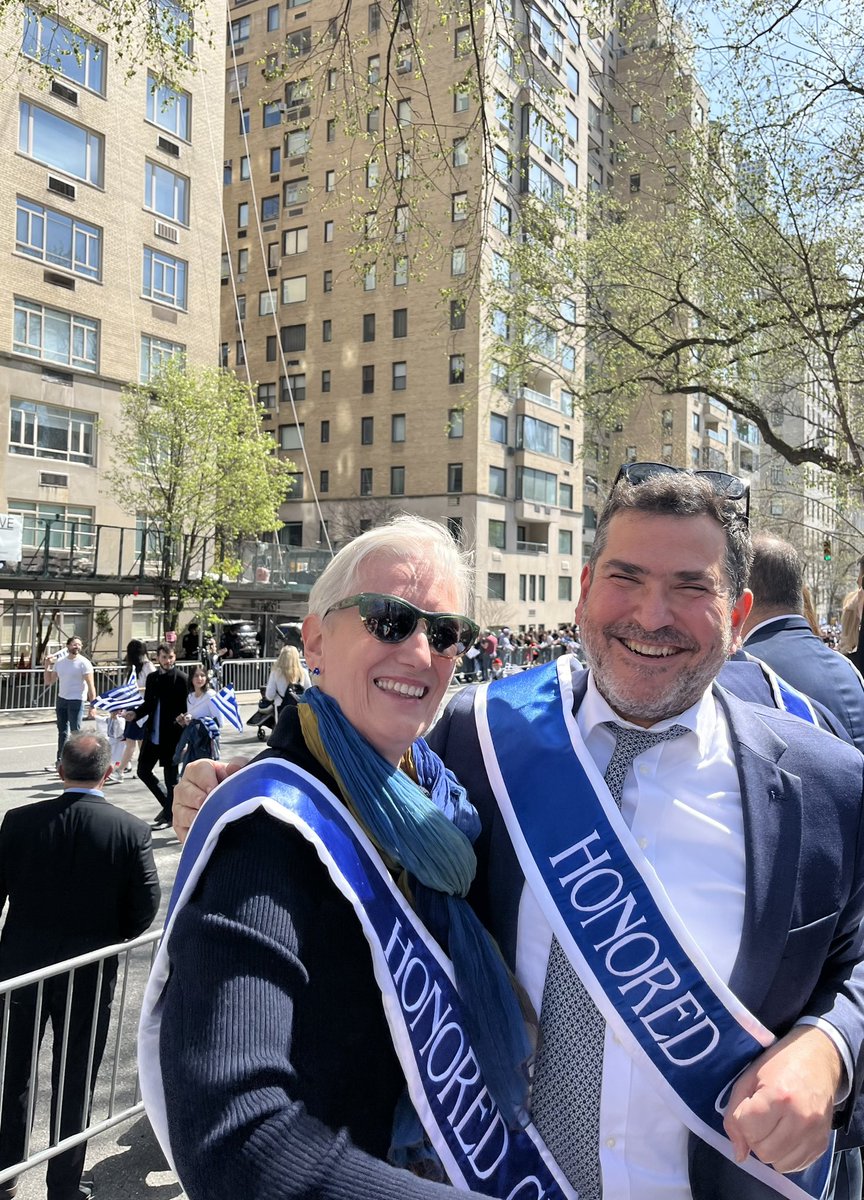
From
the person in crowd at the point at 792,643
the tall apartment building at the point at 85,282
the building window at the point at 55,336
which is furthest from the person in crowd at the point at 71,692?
the building window at the point at 55,336

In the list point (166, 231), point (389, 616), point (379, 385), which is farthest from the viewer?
point (379, 385)

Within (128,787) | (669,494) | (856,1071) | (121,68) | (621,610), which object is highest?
(121,68)

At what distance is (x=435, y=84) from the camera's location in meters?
36.3

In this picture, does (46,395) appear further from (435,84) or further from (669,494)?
(669,494)

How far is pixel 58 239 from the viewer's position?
25.7 m

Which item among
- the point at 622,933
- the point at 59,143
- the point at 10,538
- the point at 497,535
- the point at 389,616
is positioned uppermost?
the point at 59,143

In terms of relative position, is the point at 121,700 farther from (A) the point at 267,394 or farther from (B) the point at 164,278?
(A) the point at 267,394

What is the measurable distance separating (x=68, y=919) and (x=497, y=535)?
37.6 m

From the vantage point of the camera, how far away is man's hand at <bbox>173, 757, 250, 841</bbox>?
1907 millimetres

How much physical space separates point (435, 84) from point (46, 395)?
22.5 metres

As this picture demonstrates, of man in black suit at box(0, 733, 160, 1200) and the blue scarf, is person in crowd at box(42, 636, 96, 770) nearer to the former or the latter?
man in black suit at box(0, 733, 160, 1200)

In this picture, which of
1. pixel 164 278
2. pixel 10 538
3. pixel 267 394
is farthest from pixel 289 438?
pixel 10 538

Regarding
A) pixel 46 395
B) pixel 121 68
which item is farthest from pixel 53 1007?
pixel 121 68

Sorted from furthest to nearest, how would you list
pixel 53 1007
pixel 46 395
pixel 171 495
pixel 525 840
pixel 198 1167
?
pixel 46 395 → pixel 171 495 → pixel 53 1007 → pixel 525 840 → pixel 198 1167
